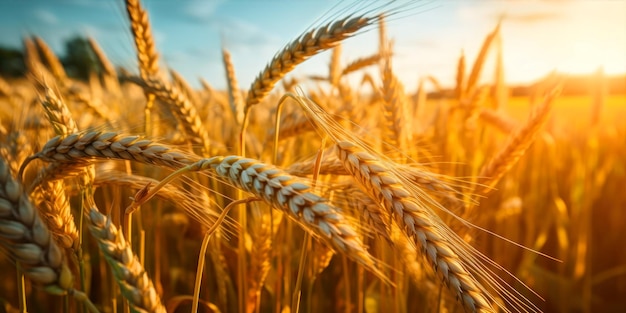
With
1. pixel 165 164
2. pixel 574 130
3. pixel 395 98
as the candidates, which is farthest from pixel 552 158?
pixel 165 164

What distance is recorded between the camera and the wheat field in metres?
0.77

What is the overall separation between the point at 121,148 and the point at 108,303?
115 centimetres

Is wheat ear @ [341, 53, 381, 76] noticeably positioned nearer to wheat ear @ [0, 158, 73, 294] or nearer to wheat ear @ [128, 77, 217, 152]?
wheat ear @ [128, 77, 217, 152]

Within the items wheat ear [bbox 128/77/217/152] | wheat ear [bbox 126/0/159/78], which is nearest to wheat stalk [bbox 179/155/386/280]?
wheat ear [bbox 128/77/217/152]

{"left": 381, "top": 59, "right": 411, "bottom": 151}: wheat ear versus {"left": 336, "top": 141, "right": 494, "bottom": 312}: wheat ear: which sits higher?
{"left": 381, "top": 59, "right": 411, "bottom": 151}: wheat ear

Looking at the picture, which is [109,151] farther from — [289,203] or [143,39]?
[143,39]

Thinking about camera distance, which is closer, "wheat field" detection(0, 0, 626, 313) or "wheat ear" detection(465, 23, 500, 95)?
"wheat field" detection(0, 0, 626, 313)

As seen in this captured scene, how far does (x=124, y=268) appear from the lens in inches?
28.5

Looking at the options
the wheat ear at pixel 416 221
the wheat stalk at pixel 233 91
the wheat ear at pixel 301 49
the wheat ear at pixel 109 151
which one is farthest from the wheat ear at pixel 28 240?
the wheat stalk at pixel 233 91

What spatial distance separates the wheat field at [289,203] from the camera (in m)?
0.77

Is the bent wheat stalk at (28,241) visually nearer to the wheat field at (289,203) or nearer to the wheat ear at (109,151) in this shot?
the wheat field at (289,203)

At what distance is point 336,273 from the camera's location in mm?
2195

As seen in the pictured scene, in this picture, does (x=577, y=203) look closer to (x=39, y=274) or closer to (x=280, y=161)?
(x=280, y=161)

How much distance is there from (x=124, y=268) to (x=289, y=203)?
301 mm
